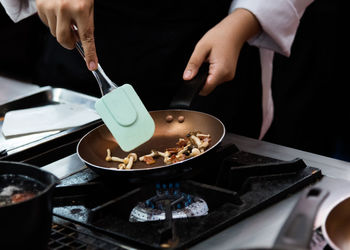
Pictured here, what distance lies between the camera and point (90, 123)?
4.60 feet

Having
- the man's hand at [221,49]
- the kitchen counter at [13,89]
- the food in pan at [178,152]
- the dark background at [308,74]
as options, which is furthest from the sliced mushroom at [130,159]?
the dark background at [308,74]

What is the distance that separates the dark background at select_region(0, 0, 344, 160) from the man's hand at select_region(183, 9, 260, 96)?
4.38 ft

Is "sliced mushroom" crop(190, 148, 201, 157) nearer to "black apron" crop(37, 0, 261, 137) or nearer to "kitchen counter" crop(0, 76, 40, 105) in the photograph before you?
"black apron" crop(37, 0, 261, 137)

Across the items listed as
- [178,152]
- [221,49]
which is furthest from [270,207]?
[221,49]

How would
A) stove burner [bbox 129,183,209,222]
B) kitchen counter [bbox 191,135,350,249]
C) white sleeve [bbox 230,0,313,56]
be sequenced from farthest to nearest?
white sleeve [bbox 230,0,313,56], stove burner [bbox 129,183,209,222], kitchen counter [bbox 191,135,350,249]

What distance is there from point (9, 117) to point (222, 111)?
2.15 feet

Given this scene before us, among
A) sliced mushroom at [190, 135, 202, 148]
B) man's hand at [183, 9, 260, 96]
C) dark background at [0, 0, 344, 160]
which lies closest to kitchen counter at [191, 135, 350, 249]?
sliced mushroom at [190, 135, 202, 148]

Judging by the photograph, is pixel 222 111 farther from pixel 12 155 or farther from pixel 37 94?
pixel 12 155

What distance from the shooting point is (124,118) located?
1169mm

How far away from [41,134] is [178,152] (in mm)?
427

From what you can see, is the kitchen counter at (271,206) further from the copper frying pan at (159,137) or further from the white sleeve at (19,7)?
the white sleeve at (19,7)

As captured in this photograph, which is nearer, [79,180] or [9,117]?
[79,180]

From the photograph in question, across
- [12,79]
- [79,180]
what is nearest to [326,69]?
[12,79]

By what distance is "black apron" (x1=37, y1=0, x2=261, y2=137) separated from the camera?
5.35ft
